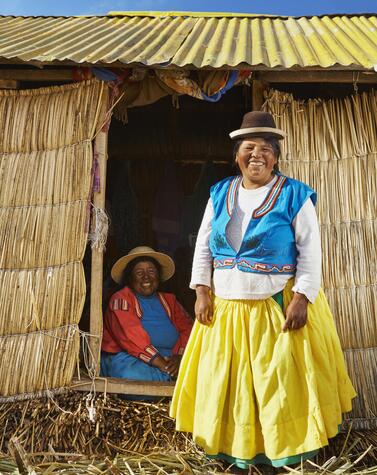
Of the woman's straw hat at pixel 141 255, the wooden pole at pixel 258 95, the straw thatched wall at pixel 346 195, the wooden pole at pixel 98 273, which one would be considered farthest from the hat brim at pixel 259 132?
the woman's straw hat at pixel 141 255

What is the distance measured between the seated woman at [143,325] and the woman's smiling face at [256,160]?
5.60ft

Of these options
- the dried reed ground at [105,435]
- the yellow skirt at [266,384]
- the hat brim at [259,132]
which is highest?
the hat brim at [259,132]

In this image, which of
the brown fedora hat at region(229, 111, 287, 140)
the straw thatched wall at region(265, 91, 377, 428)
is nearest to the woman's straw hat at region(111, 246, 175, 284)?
the straw thatched wall at region(265, 91, 377, 428)

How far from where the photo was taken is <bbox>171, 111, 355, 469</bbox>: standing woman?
3.00 m

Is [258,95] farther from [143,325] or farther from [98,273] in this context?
[143,325]

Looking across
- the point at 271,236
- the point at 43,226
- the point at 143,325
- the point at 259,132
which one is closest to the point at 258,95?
the point at 259,132

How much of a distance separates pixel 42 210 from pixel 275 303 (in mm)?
1955

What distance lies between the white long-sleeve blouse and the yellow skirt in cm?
7

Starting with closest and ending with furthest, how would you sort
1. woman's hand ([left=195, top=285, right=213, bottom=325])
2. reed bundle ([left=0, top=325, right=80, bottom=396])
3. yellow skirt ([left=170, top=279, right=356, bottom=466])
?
yellow skirt ([left=170, top=279, right=356, bottom=466]), woman's hand ([left=195, top=285, right=213, bottom=325]), reed bundle ([left=0, top=325, right=80, bottom=396])

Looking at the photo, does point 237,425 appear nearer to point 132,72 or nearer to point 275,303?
point 275,303

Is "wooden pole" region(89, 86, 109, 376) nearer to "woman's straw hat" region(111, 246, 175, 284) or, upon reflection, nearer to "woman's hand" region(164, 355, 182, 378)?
"woman's hand" region(164, 355, 182, 378)

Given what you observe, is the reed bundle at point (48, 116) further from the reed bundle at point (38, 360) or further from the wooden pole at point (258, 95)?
the reed bundle at point (38, 360)

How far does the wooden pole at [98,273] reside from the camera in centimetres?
397

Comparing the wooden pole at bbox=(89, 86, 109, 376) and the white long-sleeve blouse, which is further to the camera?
the wooden pole at bbox=(89, 86, 109, 376)
